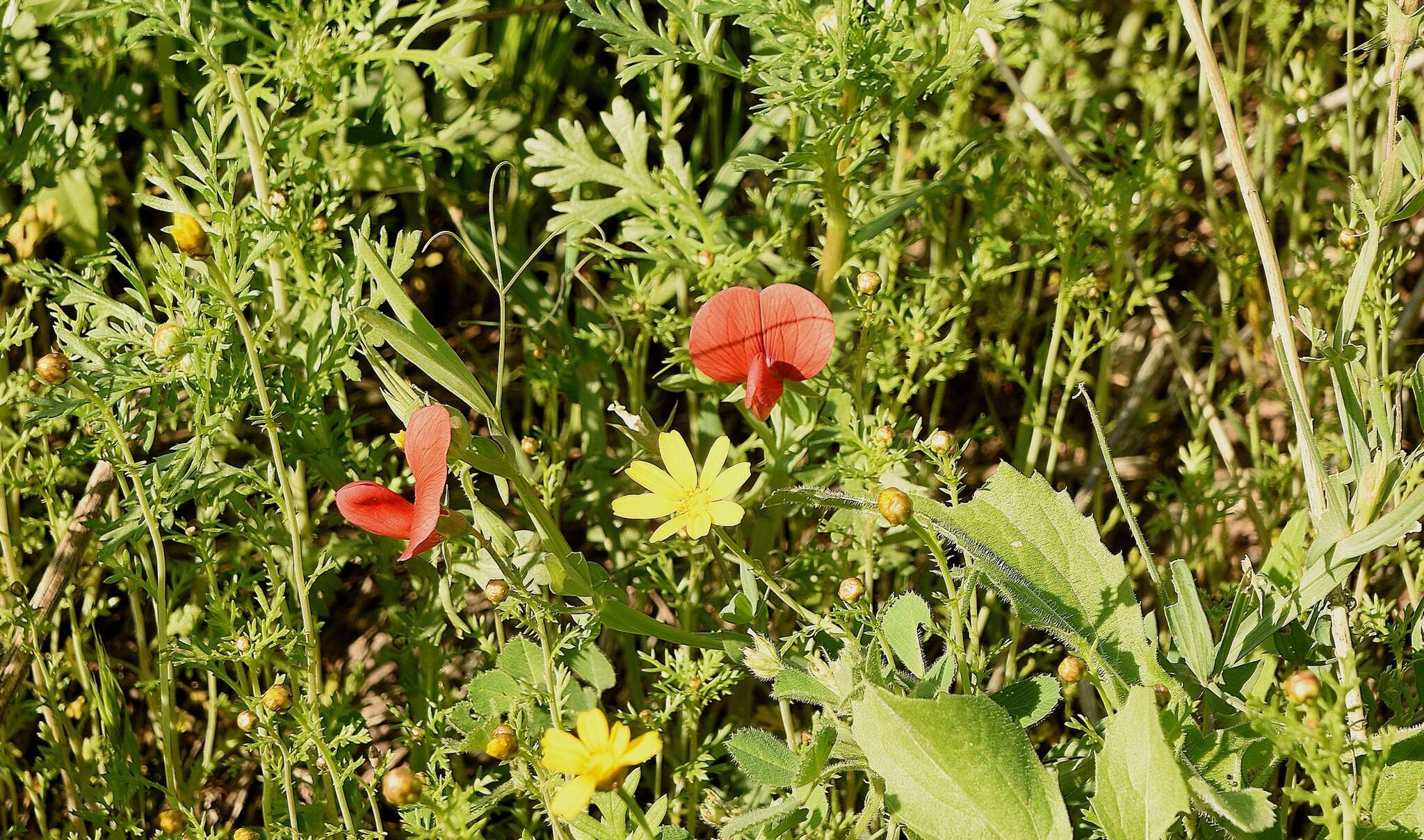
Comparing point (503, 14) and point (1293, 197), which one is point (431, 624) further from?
point (1293, 197)

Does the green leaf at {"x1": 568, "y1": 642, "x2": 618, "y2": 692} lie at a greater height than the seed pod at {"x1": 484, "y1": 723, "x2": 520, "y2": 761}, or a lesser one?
lesser

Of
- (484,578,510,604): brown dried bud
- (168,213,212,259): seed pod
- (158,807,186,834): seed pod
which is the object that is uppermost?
(168,213,212,259): seed pod

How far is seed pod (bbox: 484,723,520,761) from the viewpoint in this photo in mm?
1059

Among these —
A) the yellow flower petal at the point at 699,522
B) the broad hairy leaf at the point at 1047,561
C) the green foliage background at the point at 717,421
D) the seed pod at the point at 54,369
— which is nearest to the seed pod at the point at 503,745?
the green foliage background at the point at 717,421

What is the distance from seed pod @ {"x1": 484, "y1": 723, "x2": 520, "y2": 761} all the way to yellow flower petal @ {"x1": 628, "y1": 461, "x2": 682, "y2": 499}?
278mm

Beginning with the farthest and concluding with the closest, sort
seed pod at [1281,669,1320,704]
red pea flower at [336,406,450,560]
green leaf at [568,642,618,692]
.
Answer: green leaf at [568,642,618,692] < red pea flower at [336,406,450,560] < seed pod at [1281,669,1320,704]

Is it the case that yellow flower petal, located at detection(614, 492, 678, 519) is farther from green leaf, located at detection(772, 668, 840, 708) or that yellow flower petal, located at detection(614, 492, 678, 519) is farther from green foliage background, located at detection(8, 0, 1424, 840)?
green leaf, located at detection(772, 668, 840, 708)

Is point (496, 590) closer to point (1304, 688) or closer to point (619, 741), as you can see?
point (619, 741)

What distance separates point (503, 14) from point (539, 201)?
0.33m

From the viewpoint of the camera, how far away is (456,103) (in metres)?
2.14

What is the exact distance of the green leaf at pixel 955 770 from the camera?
3.66ft

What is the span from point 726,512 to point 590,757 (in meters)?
0.28

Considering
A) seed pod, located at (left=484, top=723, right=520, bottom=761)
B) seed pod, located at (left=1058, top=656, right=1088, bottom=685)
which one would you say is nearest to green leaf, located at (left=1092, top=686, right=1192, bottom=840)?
seed pod, located at (left=1058, top=656, right=1088, bottom=685)

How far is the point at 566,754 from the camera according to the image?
1003 millimetres
